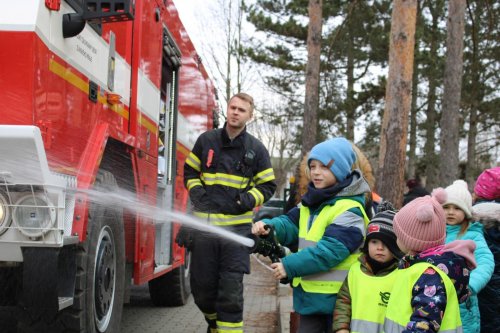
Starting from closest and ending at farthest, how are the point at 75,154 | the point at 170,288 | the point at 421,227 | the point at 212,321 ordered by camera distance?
1. the point at 421,227
2. the point at 75,154
3. the point at 212,321
4. the point at 170,288

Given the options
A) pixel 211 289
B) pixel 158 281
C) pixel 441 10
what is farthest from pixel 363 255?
pixel 441 10

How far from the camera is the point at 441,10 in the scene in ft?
77.2

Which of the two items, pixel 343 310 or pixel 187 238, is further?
pixel 187 238

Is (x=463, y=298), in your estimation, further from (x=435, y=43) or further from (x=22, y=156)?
(x=435, y=43)

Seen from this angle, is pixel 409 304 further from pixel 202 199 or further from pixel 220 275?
pixel 202 199

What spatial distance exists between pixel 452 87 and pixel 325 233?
1059 centimetres

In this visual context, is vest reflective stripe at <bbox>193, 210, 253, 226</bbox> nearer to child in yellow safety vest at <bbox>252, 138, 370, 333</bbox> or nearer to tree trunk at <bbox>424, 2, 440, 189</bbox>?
child in yellow safety vest at <bbox>252, 138, 370, 333</bbox>

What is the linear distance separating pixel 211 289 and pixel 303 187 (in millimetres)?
1090

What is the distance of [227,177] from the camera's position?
4953 mm

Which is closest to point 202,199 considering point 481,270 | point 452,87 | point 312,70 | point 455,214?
point 455,214

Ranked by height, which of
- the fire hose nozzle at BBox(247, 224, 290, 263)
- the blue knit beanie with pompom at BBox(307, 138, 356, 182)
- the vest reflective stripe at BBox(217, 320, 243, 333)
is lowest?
the vest reflective stripe at BBox(217, 320, 243, 333)

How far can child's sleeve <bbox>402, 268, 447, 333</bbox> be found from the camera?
268cm

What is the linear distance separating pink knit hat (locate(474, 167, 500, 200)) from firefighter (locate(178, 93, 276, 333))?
1705mm

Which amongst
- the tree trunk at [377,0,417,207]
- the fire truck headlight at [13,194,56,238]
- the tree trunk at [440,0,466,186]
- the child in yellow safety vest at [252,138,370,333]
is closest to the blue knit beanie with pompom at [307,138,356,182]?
the child in yellow safety vest at [252,138,370,333]
